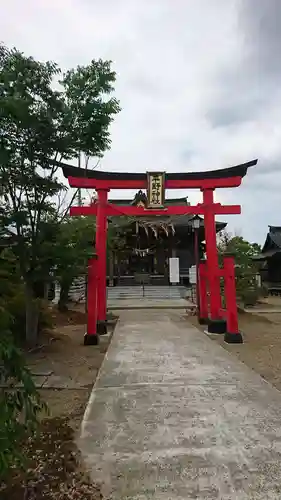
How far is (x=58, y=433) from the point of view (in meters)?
3.84

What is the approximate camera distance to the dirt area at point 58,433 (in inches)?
108

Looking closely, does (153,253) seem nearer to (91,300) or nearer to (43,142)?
(91,300)

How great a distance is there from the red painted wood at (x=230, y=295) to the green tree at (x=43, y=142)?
385cm

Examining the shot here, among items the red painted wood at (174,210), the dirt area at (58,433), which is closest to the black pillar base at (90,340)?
the dirt area at (58,433)

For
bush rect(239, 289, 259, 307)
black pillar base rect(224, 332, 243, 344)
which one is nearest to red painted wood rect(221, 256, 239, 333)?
black pillar base rect(224, 332, 243, 344)

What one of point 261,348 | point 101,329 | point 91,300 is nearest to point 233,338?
point 261,348

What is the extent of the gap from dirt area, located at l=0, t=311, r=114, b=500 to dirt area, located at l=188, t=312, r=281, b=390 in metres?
2.62

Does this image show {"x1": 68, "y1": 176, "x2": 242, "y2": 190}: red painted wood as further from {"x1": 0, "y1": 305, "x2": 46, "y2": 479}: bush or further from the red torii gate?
{"x1": 0, "y1": 305, "x2": 46, "y2": 479}: bush

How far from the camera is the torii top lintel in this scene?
1134 centimetres

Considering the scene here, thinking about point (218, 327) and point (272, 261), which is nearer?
point (218, 327)

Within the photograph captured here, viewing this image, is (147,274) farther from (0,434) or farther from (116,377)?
(0,434)

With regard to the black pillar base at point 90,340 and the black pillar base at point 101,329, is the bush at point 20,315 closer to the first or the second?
the black pillar base at point 90,340

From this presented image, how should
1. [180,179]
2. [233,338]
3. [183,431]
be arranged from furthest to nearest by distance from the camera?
[180,179] < [233,338] < [183,431]

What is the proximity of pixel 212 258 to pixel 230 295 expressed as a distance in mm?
1875
